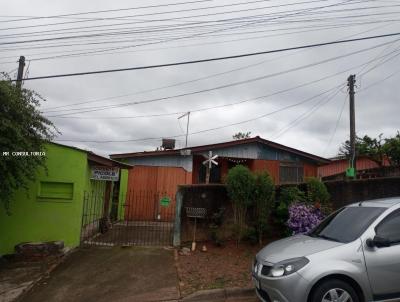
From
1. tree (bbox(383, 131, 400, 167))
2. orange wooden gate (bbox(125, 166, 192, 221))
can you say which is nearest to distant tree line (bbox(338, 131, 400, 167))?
tree (bbox(383, 131, 400, 167))

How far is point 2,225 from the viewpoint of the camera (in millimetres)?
10625

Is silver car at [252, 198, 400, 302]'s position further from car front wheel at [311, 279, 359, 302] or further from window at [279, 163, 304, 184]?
window at [279, 163, 304, 184]

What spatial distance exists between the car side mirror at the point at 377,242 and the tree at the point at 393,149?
15164 mm

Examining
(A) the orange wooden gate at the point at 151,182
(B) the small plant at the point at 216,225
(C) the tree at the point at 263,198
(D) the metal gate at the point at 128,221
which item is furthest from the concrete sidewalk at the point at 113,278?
(A) the orange wooden gate at the point at 151,182

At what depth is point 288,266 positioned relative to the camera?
534 centimetres

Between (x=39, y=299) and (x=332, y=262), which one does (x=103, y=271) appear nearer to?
(x=39, y=299)

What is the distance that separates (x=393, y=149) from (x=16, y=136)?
16.6 meters

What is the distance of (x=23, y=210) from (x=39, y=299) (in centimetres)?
370

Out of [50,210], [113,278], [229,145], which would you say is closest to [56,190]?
[50,210]

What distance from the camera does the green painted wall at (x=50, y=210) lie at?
10664 mm

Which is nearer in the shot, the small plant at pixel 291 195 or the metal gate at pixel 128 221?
the small plant at pixel 291 195

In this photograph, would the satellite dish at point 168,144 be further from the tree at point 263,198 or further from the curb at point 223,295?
the curb at point 223,295

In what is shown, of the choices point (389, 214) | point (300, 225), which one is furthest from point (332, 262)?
point (300, 225)

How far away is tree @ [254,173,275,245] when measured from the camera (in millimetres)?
9883
